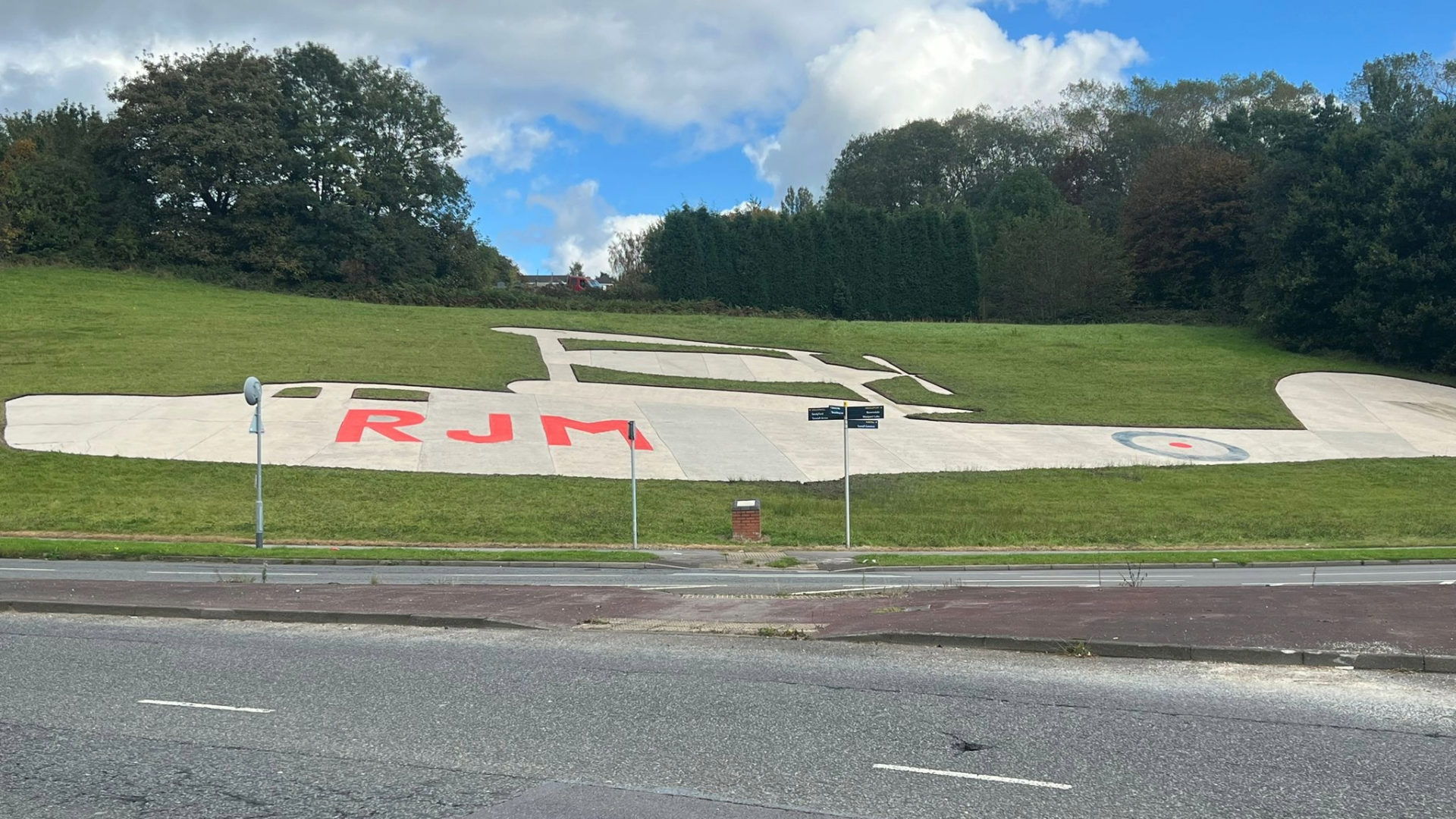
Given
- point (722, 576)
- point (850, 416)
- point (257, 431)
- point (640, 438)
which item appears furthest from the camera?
point (640, 438)

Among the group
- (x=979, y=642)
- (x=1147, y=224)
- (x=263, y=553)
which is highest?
(x=1147, y=224)

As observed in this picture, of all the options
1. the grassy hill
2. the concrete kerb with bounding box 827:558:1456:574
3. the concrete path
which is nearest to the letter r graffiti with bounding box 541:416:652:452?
the grassy hill

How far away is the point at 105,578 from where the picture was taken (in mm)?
18078

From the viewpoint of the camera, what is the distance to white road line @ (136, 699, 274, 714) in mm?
9102

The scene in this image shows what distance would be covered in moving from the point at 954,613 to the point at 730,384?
34.8 metres

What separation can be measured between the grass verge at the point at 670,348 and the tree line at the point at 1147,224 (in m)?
25.5

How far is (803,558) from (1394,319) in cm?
4632

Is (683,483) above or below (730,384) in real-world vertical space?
below

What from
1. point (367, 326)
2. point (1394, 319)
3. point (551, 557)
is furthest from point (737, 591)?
point (1394, 319)

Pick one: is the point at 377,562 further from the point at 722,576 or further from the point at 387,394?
the point at 387,394

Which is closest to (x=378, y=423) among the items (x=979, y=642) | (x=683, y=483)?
(x=683, y=483)

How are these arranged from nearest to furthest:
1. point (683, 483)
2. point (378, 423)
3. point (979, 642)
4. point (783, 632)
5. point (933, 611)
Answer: point (979, 642)
point (783, 632)
point (933, 611)
point (683, 483)
point (378, 423)

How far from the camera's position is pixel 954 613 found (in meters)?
13.6

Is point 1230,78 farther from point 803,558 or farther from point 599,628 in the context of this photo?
point 599,628
